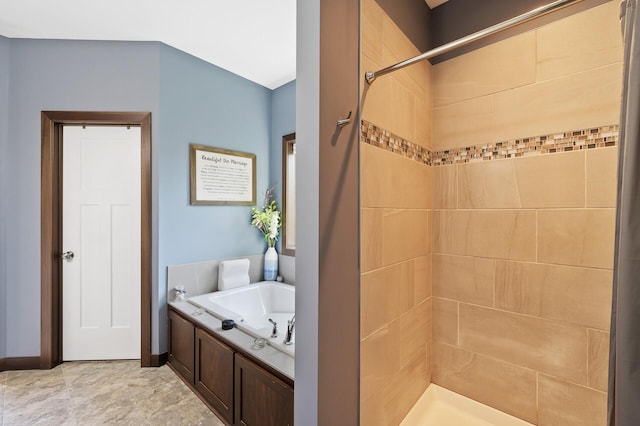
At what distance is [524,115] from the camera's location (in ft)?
4.75

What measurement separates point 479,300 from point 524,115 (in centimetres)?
96

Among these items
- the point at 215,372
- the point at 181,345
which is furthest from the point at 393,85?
the point at 181,345

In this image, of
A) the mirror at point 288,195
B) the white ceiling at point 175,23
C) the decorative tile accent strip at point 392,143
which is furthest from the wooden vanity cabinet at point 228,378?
the white ceiling at point 175,23

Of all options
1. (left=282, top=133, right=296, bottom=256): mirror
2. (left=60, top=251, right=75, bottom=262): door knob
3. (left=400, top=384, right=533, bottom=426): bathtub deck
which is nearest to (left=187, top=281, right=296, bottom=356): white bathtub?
(left=282, top=133, right=296, bottom=256): mirror

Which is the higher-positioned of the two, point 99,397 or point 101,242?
point 101,242

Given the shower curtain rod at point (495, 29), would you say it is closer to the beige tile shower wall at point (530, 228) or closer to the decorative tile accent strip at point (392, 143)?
the decorative tile accent strip at point (392, 143)

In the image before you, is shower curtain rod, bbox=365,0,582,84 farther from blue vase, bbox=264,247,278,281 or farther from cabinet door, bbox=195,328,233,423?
blue vase, bbox=264,247,278,281

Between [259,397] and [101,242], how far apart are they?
6.92 ft

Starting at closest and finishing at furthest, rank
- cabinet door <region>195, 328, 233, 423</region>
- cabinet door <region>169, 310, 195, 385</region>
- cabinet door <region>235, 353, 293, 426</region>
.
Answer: cabinet door <region>235, 353, 293, 426</region> → cabinet door <region>195, 328, 233, 423</region> → cabinet door <region>169, 310, 195, 385</region>

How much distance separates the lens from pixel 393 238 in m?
1.38

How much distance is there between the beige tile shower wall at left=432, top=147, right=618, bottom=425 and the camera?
127 centimetres

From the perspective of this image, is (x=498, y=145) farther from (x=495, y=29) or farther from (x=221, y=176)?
(x=221, y=176)

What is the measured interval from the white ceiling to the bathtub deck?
2.66m

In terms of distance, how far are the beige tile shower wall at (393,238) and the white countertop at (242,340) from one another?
1.57 feet
